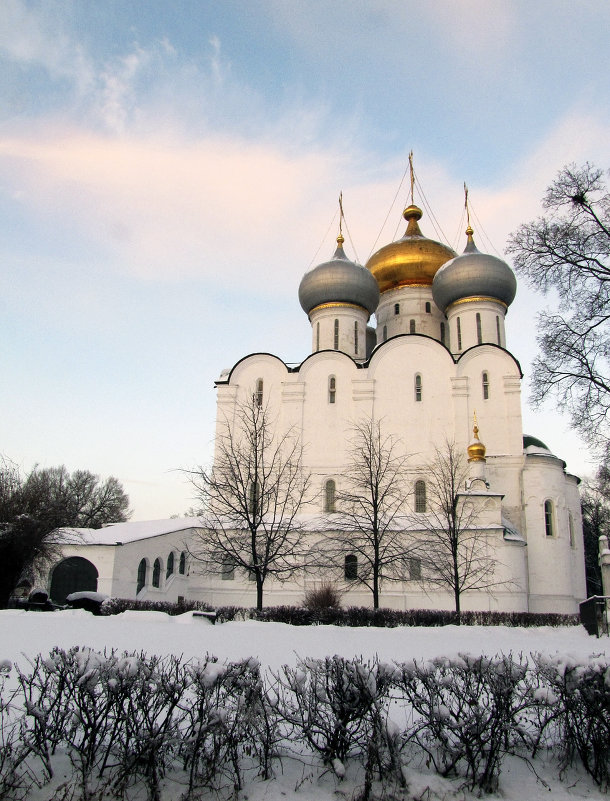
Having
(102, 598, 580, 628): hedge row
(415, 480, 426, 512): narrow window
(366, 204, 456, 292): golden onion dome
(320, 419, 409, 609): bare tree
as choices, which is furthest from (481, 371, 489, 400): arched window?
(102, 598, 580, 628): hedge row

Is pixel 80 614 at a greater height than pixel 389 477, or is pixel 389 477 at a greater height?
pixel 389 477

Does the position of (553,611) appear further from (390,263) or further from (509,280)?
(390,263)

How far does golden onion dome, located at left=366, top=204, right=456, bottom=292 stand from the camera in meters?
36.0

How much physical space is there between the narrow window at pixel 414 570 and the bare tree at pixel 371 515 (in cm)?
35

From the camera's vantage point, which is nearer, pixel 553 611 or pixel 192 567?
pixel 553 611

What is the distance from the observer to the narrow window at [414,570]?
2416cm

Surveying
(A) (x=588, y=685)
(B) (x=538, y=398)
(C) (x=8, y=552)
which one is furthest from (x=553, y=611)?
(A) (x=588, y=685)

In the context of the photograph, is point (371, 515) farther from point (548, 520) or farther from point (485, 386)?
point (485, 386)

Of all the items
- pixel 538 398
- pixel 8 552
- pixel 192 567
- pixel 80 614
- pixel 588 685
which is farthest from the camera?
pixel 192 567

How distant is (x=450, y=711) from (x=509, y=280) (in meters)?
29.0

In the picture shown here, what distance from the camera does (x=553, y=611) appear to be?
24.9 m

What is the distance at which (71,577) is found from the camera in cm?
2341

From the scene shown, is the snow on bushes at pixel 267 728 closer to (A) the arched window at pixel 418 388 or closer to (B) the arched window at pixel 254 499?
(B) the arched window at pixel 254 499

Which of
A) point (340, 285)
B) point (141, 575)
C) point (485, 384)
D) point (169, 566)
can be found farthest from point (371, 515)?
point (340, 285)
